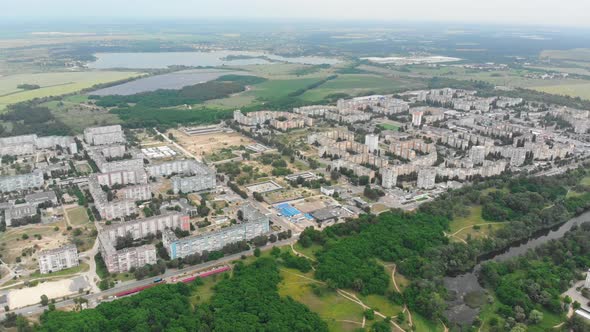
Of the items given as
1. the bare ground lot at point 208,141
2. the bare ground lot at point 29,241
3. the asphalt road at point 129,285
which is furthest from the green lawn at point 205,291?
the bare ground lot at point 208,141

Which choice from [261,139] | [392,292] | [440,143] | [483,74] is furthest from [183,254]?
[483,74]

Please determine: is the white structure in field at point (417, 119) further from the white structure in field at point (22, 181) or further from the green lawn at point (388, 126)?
the white structure in field at point (22, 181)

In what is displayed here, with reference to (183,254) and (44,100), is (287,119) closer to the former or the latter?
(183,254)

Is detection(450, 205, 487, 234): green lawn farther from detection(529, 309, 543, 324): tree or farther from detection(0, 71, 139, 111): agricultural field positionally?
detection(0, 71, 139, 111): agricultural field

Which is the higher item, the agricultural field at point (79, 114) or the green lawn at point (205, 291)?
the agricultural field at point (79, 114)

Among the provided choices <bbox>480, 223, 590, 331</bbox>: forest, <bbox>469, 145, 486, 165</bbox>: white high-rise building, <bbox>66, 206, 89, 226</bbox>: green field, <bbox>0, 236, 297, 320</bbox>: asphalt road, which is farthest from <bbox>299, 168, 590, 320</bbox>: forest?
<bbox>66, 206, 89, 226</bbox>: green field

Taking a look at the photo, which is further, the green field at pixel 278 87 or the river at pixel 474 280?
the green field at pixel 278 87
